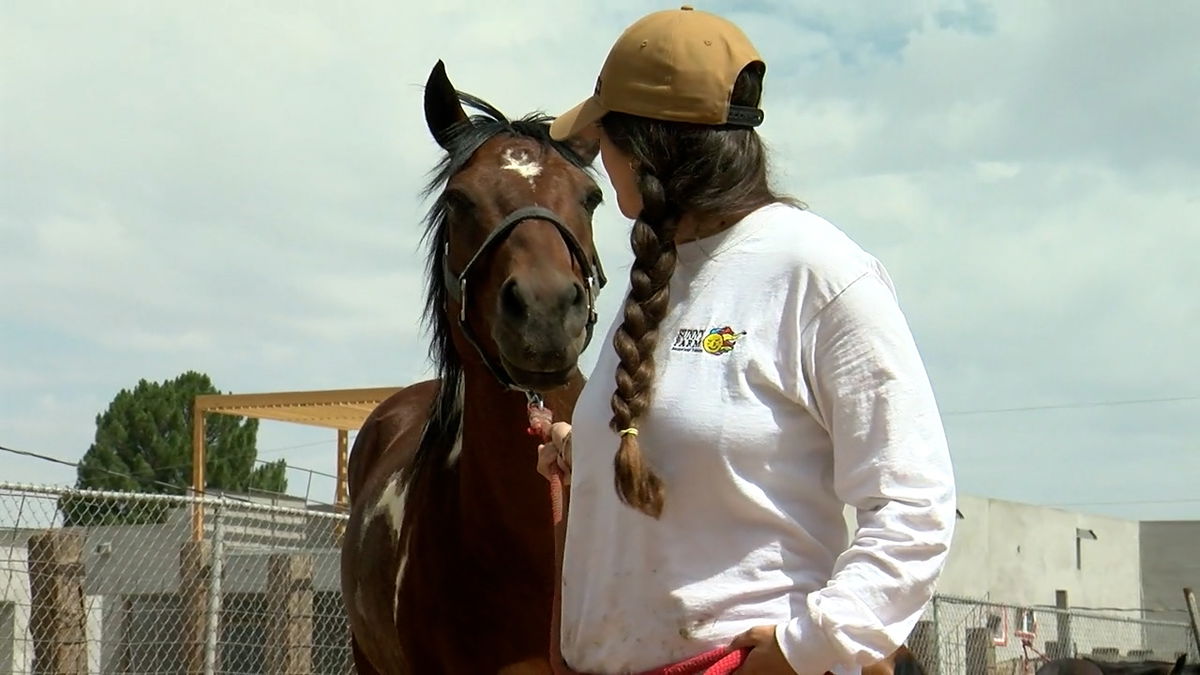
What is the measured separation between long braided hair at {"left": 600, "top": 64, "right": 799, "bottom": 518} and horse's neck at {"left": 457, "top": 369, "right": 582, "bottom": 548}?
6.29 ft

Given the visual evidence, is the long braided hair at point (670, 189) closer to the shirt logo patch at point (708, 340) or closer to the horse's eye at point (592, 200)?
the shirt logo patch at point (708, 340)

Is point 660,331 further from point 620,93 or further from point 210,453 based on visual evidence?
point 210,453

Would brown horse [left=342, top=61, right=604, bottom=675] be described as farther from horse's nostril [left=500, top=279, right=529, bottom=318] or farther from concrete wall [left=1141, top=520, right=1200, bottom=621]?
concrete wall [left=1141, top=520, right=1200, bottom=621]

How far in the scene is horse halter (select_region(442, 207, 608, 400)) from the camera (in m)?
3.58

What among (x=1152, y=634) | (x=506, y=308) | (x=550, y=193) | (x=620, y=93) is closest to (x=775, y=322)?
(x=620, y=93)

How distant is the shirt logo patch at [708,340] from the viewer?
174 centimetres

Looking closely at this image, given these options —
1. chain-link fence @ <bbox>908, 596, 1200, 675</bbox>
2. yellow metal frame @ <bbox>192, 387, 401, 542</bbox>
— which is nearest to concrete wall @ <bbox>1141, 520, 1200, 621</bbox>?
chain-link fence @ <bbox>908, 596, 1200, 675</bbox>

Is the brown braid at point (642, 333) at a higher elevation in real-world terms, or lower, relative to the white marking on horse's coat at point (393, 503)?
higher

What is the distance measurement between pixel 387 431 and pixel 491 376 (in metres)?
2.47

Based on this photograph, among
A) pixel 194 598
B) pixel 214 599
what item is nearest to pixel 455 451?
pixel 214 599

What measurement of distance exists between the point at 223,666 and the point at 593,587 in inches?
258

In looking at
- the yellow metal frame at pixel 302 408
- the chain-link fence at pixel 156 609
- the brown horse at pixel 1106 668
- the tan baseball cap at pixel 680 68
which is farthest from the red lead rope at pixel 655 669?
the yellow metal frame at pixel 302 408

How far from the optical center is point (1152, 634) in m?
24.6

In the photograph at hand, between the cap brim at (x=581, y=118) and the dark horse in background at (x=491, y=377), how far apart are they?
1.25 metres
